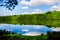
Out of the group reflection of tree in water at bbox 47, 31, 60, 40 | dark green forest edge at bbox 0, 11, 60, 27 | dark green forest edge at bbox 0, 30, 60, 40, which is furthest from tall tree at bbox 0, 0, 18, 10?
reflection of tree in water at bbox 47, 31, 60, 40

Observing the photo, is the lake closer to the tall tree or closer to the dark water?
the dark water

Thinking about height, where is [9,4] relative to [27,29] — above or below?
above

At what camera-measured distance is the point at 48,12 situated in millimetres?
2035

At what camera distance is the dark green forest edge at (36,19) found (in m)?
2.03

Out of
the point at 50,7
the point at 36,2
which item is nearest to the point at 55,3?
the point at 50,7

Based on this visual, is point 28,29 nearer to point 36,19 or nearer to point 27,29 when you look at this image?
point 27,29

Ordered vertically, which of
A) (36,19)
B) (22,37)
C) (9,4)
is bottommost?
(22,37)

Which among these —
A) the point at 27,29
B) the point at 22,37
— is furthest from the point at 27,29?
the point at 22,37

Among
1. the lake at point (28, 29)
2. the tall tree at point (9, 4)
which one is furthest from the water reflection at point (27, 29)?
the tall tree at point (9, 4)

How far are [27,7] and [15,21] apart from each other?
0.72 ft

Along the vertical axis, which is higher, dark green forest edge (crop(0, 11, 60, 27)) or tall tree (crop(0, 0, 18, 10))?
tall tree (crop(0, 0, 18, 10))

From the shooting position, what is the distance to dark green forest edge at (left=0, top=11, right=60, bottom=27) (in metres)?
2.03

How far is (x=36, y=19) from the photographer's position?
2061 mm

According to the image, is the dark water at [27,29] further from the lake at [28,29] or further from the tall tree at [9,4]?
the tall tree at [9,4]
